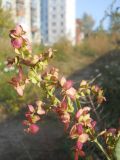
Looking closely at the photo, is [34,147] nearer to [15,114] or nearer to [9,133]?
[9,133]

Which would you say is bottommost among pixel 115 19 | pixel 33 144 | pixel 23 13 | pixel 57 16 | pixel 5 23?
pixel 33 144

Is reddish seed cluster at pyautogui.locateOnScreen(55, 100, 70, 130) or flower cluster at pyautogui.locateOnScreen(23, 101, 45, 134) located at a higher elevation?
flower cluster at pyautogui.locateOnScreen(23, 101, 45, 134)

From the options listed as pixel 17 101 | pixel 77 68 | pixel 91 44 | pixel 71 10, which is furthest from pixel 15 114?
pixel 71 10

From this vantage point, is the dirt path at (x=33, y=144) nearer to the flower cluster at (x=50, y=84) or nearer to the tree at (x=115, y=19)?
the tree at (x=115, y=19)

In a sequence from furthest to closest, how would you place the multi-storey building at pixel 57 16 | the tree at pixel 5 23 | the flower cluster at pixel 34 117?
the multi-storey building at pixel 57 16
the tree at pixel 5 23
the flower cluster at pixel 34 117

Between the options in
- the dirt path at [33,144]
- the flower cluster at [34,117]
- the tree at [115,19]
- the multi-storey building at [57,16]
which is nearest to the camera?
the flower cluster at [34,117]

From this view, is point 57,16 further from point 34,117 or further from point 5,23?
point 34,117

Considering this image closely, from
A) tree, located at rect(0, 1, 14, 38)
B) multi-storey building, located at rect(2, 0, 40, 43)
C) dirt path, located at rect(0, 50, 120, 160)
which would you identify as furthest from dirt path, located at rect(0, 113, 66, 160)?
tree, located at rect(0, 1, 14, 38)

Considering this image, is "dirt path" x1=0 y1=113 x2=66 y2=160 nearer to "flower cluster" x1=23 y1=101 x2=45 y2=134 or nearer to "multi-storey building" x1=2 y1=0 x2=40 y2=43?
"multi-storey building" x1=2 y1=0 x2=40 y2=43

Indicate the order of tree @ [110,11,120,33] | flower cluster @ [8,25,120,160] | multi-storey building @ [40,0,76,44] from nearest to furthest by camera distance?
1. flower cluster @ [8,25,120,160]
2. tree @ [110,11,120,33]
3. multi-storey building @ [40,0,76,44]

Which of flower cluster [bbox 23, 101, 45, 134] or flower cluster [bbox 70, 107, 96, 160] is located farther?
flower cluster [bbox 23, 101, 45, 134]

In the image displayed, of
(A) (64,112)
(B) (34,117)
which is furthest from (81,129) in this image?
(B) (34,117)

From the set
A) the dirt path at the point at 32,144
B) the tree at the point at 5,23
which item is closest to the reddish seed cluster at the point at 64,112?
the dirt path at the point at 32,144

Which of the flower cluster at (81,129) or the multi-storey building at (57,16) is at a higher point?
the multi-storey building at (57,16)
